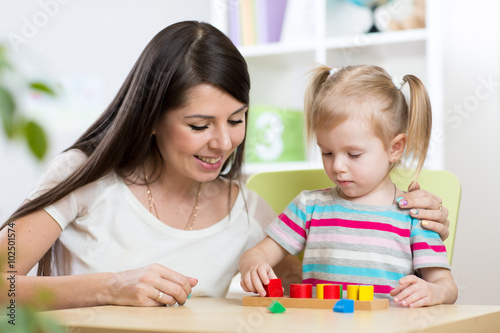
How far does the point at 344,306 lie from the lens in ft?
2.98

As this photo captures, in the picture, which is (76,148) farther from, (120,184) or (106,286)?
(106,286)

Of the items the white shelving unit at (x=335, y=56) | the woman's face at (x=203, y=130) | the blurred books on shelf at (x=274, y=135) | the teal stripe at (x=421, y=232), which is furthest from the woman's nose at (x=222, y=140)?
the blurred books on shelf at (x=274, y=135)

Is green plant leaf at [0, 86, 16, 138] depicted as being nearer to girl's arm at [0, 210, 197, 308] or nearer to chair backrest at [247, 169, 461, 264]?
girl's arm at [0, 210, 197, 308]

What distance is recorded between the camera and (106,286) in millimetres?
1116

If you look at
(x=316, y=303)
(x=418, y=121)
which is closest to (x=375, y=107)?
(x=418, y=121)

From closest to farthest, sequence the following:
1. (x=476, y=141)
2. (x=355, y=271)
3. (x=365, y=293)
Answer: (x=365, y=293) → (x=355, y=271) → (x=476, y=141)

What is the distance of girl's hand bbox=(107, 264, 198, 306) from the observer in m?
1.06

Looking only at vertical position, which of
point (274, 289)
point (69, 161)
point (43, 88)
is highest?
point (43, 88)

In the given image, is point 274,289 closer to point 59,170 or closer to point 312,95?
point 312,95

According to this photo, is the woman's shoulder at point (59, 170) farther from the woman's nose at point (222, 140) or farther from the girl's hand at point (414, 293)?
the girl's hand at point (414, 293)

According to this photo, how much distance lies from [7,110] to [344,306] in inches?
29.2

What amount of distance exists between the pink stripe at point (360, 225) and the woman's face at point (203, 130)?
10.0 inches

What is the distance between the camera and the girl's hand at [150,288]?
1062mm


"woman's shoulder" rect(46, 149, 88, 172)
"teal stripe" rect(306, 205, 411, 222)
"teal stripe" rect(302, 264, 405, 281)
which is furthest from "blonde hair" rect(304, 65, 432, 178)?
"woman's shoulder" rect(46, 149, 88, 172)
